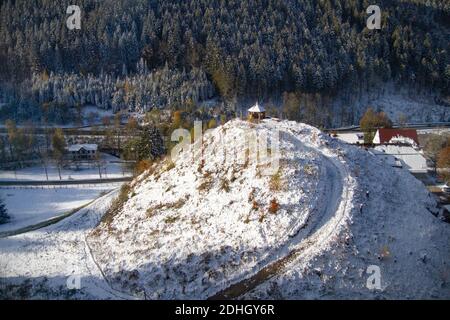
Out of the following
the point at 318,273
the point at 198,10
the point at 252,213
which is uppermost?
the point at 198,10

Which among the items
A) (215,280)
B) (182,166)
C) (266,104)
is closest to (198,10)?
(266,104)

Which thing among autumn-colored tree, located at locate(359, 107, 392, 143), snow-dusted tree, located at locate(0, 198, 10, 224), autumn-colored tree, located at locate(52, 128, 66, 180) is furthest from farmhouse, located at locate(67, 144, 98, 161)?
autumn-colored tree, located at locate(359, 107, 392, 143)

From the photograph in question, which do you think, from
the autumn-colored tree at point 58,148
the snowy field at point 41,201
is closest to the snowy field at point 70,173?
the autumn-colored tree at point 58,148

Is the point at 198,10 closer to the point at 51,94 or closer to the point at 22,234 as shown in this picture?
the point at 51,94

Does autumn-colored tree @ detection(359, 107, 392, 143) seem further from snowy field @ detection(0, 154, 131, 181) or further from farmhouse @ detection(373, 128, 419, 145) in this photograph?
snowy field @ detection(0, 154, 131, 181)

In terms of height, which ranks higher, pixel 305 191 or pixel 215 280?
pixel 305 191

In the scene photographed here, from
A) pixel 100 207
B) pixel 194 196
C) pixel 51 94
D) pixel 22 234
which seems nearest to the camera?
pixel 194 196
